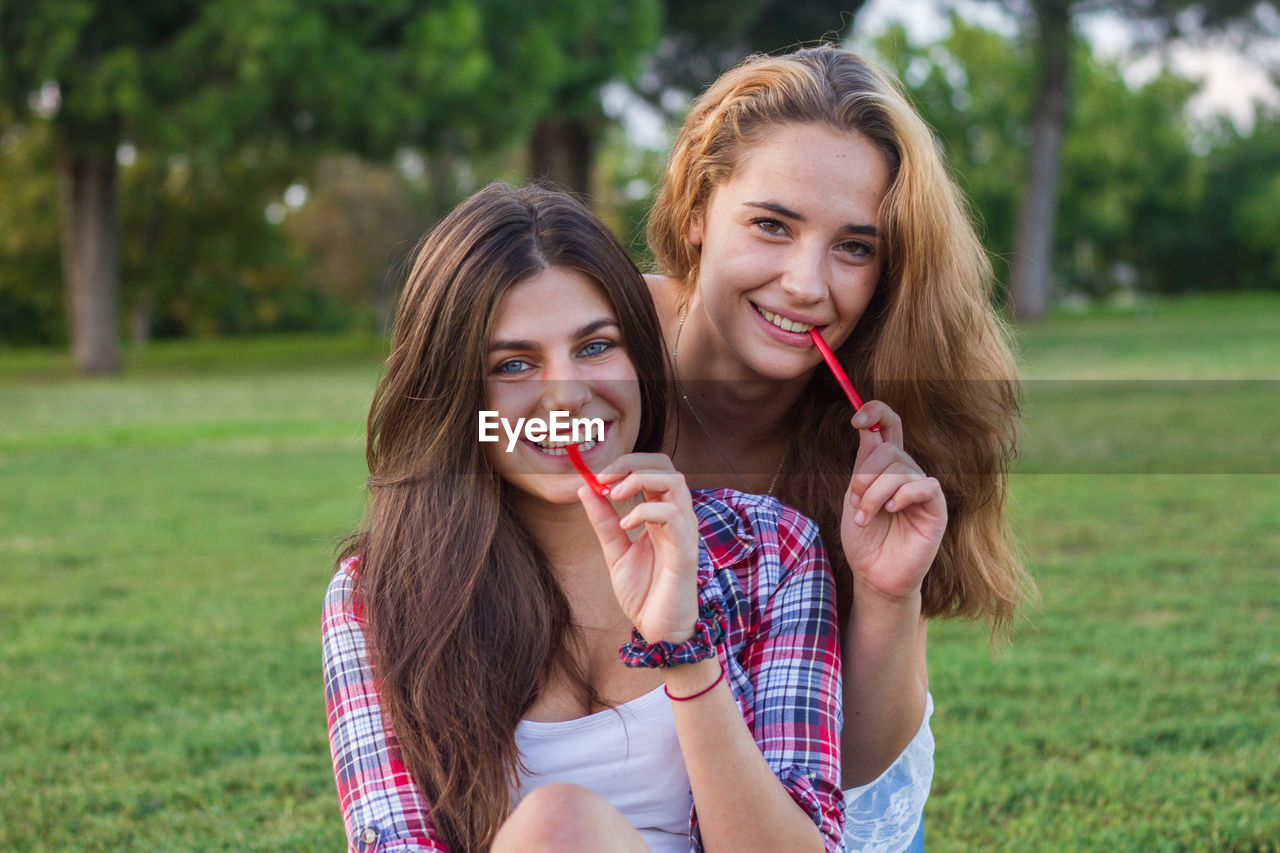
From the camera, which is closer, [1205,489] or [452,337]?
[452,337]

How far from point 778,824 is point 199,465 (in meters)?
8.61

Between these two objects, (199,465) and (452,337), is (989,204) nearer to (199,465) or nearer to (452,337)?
(199,465)

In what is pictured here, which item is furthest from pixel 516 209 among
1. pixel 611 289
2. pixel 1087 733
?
pixel 1087 733

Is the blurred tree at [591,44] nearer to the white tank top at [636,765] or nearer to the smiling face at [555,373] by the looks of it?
the smiling face at [555,373]

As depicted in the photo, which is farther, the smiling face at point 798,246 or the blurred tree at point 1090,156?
the blurred tree at point 1090,156

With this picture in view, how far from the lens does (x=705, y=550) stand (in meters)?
2.01

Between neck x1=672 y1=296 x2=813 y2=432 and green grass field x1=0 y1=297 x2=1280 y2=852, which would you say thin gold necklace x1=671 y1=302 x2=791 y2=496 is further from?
green grass field x1=0 y1=297 x2=1280 y2=852

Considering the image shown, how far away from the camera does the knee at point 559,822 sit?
156cm

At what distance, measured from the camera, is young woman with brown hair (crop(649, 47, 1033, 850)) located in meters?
2.41

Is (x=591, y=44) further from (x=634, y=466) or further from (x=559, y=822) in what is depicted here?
(x=559, y=822)

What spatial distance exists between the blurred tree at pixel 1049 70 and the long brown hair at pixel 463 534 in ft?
58.9

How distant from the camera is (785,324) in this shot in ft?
8.15

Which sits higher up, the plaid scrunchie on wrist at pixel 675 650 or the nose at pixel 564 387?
the nose at pixel 564 387

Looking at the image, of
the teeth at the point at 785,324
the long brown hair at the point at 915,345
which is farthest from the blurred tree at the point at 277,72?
the teeth at the point at 785,324
